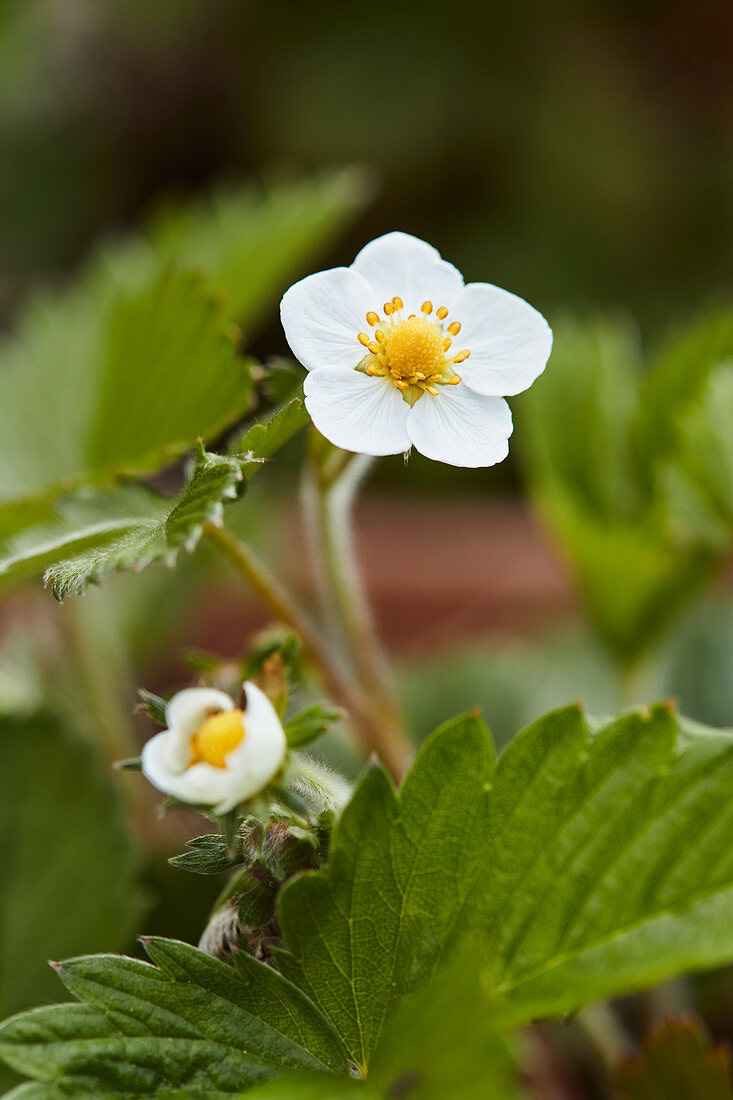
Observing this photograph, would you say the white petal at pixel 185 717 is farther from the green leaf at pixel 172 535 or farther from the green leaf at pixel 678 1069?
the green leaf at pixel 678 1069

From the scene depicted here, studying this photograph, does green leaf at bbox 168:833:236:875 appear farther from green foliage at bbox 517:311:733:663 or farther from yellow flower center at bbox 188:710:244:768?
green foliage at bbox 517:311:733:663

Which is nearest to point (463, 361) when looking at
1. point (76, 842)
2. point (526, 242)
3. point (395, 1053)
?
point (395, 1053)

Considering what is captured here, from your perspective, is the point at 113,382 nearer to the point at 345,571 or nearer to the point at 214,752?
the point at 345,571

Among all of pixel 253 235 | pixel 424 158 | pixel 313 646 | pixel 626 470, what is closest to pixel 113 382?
pixel 253 235

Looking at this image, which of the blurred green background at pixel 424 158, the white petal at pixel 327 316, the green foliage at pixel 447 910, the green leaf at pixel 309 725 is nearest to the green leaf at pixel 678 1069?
the green foliage at pixel 447 910

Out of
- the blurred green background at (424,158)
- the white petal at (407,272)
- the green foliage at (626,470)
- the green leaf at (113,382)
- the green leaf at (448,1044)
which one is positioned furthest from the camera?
the blurred green background at (424,158)

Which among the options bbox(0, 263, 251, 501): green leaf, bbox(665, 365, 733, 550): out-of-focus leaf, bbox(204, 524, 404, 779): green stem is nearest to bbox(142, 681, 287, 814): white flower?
bbox(204, 524, 404, 779): green stem
